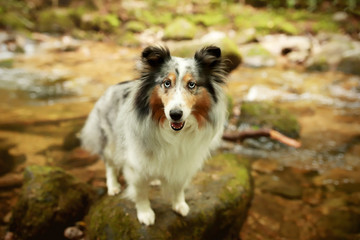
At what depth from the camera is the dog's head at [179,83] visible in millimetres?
2359

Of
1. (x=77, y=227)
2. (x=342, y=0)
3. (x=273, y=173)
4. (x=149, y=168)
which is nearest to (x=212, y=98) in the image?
(x=149, y=168)

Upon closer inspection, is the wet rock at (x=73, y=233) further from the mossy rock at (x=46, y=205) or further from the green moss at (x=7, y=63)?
the green moss at (x=7, y=63)

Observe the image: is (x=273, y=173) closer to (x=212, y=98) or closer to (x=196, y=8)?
(x=212, y=98)

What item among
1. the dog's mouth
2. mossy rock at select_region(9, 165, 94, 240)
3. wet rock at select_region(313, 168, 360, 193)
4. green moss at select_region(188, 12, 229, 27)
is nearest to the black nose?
the dog's mouth

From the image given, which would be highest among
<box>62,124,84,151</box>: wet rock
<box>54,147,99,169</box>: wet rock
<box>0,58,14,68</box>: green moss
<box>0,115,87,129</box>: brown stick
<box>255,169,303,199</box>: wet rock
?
<box>0,58,14,68</box>: green moss

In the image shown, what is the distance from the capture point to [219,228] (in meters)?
3.23

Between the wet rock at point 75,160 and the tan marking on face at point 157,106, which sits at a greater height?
the tan marking on face at point 157,106

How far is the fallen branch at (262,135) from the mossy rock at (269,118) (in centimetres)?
25

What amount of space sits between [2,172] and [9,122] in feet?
7.14

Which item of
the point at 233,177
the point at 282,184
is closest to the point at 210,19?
the point at 282,184

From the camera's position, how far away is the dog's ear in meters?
2.56

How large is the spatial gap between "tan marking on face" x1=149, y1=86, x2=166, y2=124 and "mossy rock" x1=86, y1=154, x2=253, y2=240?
115cm

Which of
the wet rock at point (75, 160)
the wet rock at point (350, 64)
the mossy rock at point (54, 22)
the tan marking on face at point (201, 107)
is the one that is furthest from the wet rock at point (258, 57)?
the mossy rock at point (54, 22)

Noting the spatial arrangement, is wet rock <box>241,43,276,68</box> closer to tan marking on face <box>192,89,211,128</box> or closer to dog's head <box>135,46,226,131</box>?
dog's head <box>135,46,226,131</box>
